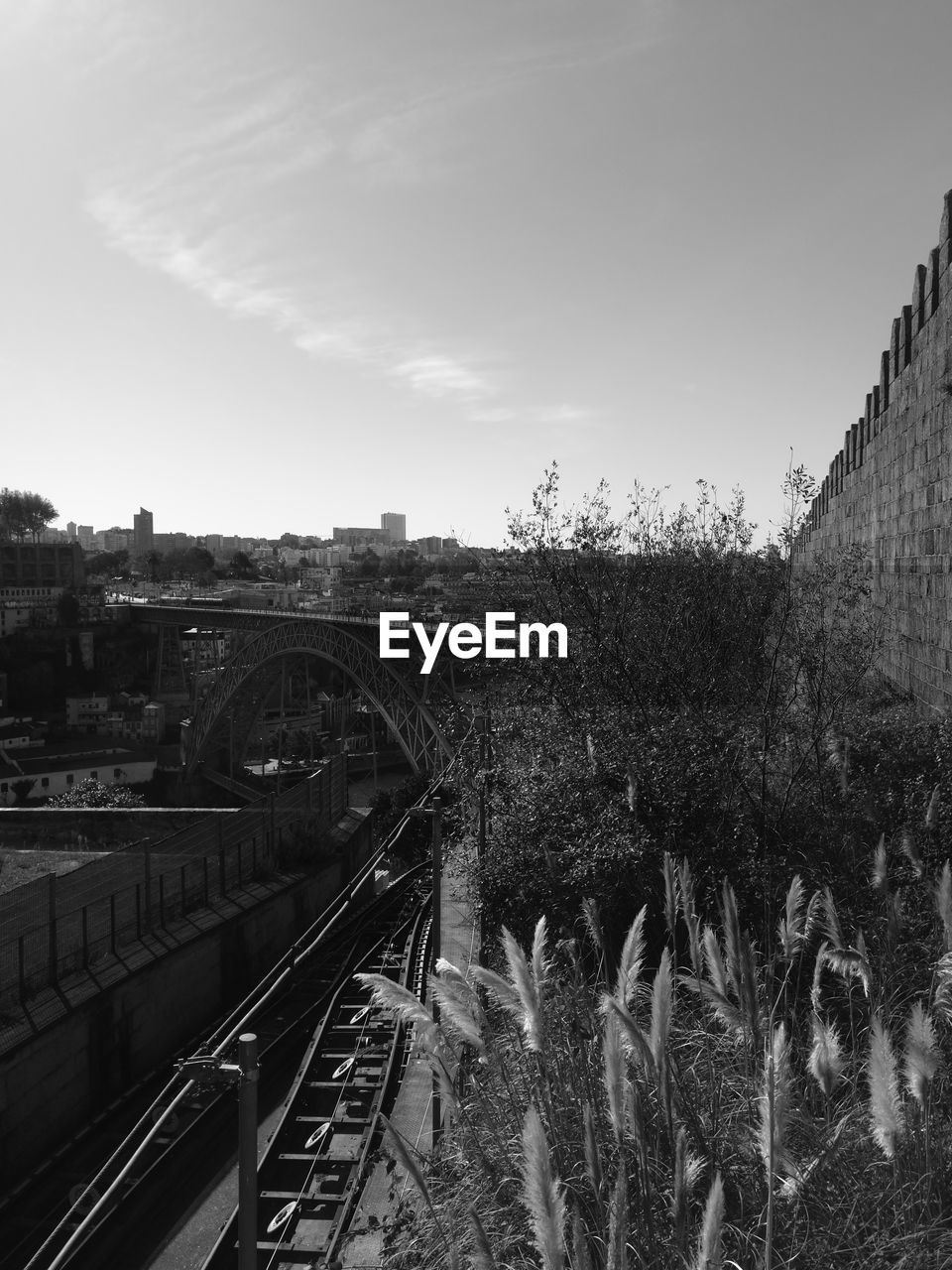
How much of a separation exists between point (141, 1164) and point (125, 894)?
14.8 feet

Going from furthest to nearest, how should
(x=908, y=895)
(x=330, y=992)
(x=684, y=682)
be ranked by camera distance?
(x=330, y=992), (x=684, y=682), (x=908, y=895)

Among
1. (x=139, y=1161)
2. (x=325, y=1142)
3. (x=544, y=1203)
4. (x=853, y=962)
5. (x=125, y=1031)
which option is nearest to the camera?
(x=544, y=1203)

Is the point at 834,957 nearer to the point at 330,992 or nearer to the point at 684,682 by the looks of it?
the point at 684,682

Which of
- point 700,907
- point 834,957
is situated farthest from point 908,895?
point 834,957

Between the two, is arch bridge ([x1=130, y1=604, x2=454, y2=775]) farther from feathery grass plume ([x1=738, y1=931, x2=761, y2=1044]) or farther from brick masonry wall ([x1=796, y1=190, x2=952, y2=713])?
feathery grass plume ([x1=738, y1=931, x2=761, y2=1044])

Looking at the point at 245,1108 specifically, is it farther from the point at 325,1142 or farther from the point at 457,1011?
the point at 325,1142

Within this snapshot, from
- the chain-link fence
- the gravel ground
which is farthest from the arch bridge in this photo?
the gravel ground

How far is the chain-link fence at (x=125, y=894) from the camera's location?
10.8 m

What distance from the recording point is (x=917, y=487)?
848 cm

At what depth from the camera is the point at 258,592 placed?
10019 cm

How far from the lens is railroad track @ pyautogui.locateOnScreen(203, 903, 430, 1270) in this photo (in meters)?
6.19

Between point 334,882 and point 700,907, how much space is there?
530 inches

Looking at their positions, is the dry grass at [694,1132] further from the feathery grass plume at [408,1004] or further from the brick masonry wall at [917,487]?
the brick masonry wall at [917,487]

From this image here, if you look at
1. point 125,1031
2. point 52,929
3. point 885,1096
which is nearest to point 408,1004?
point 885,1096
